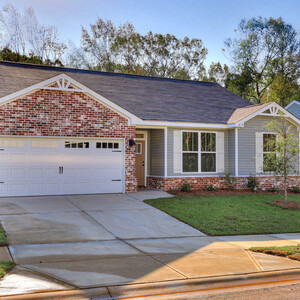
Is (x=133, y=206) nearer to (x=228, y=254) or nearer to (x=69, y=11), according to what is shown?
(x=228, y=254)

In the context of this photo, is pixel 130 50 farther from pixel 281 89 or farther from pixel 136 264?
pixel 136 264

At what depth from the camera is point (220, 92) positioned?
880 inches

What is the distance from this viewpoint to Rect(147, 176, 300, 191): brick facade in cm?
1664

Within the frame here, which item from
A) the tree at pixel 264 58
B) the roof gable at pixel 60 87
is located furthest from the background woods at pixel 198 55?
the roof gable at pixel 60 87

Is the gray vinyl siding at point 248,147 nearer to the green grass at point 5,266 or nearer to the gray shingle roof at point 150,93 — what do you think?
the gray shingle roof at point 150,93

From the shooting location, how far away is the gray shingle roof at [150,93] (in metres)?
16.8

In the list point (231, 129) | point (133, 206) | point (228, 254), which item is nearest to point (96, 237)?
point (228, 254)

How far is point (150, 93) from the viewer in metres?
19.6

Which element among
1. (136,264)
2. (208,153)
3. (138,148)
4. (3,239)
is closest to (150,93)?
(138,148)

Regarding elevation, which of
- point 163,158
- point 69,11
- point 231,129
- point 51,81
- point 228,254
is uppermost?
point 69,11

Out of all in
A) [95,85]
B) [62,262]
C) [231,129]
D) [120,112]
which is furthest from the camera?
[95,85]

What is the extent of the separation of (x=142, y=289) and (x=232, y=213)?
23.8 ft

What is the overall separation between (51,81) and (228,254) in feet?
31.8

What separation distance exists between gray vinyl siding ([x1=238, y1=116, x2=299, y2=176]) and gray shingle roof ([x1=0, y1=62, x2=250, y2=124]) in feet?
3.74
